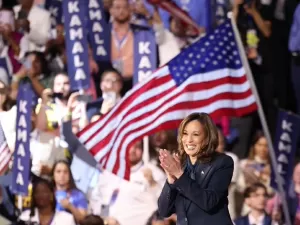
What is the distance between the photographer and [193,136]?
389 centimetres

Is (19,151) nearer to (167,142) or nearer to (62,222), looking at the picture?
(62,222)

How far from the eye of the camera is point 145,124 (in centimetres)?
750

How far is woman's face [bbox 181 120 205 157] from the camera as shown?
12.8ft

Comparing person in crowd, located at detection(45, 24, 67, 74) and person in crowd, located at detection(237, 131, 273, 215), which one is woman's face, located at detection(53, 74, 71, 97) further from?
person in crowd, located at detection(237, 131, 273, 215)

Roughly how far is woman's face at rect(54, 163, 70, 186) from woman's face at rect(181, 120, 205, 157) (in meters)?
4.22

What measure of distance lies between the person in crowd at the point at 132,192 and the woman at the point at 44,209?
26 centimetres

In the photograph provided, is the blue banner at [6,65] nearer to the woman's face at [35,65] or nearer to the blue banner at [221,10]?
the woman's face at [35,65]

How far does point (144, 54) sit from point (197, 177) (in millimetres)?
4356

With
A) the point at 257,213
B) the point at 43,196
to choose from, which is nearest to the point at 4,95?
the point at 43,196

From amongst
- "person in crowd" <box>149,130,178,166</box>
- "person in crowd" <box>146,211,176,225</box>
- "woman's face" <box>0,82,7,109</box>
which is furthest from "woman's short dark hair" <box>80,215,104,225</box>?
"woman's face" <box>0,82,7,109</box>

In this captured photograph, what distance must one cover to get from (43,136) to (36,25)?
3.40ft

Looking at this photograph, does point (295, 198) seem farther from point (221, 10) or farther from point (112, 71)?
point (112, 71)

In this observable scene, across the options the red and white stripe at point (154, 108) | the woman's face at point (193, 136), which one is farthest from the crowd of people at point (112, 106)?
the woman's face at point (193, 136)

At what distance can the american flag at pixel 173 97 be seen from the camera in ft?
24.4
